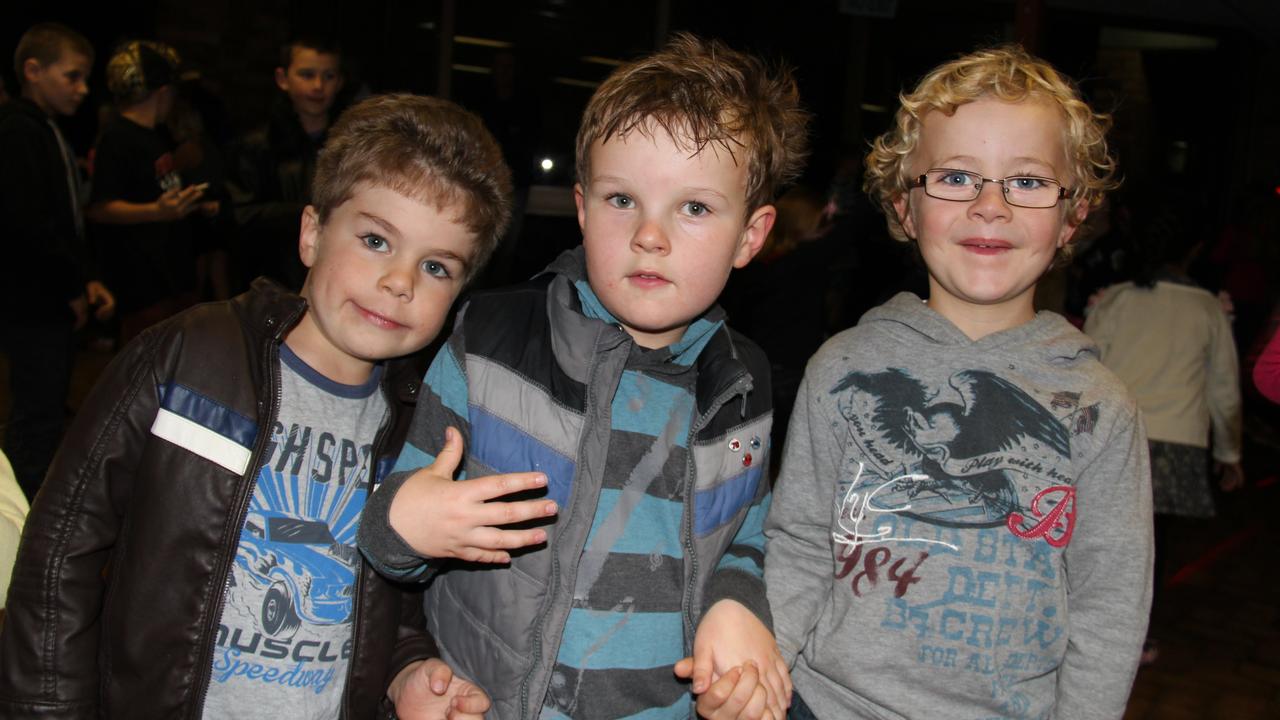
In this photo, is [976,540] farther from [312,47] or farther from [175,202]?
[175,202]

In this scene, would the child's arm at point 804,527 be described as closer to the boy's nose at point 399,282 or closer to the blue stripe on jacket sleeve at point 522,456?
the blue stripe on jacket sleeve at point 522,456

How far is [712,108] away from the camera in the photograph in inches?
66.5

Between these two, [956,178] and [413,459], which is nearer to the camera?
[413,459]

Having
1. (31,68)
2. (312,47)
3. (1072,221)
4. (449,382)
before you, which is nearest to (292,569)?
(449,382)

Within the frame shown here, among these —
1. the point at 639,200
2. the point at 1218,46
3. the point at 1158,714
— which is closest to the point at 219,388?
the point at 639,200

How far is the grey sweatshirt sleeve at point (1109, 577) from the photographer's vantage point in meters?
1.56

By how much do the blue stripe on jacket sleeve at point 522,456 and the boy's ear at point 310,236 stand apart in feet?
1.77

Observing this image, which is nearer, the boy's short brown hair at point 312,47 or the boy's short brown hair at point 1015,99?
the boy's short brown hair at point 1015,99

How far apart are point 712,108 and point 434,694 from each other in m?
1.06

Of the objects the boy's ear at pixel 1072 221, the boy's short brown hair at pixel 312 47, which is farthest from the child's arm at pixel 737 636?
the boy's short brown hair at pixel 312 47

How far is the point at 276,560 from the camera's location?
1.73m

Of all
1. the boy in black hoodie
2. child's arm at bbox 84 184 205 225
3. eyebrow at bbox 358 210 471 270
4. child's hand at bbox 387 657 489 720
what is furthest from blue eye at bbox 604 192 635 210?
child's arm at bbox 84 184 205 225

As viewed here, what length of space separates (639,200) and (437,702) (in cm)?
88

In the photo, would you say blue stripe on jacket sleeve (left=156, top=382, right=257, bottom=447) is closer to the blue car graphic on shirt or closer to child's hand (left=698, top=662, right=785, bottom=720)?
the blue car graphic on shirt
